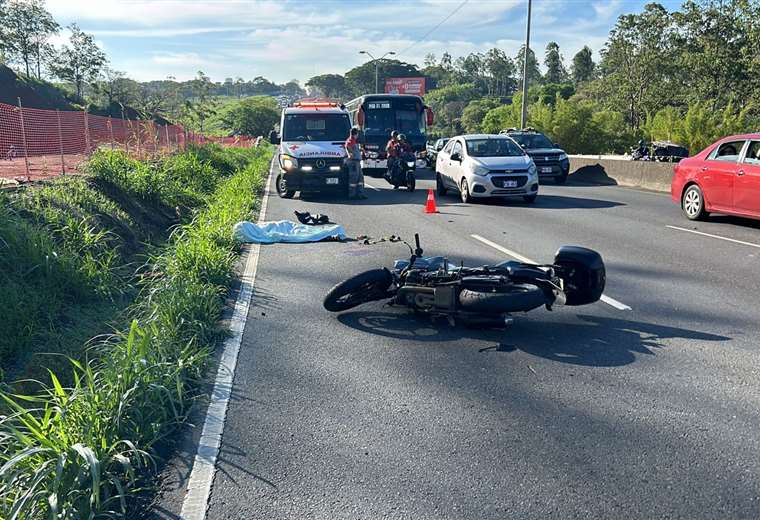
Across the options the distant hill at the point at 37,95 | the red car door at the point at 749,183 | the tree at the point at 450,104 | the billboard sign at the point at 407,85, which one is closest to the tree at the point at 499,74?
the tree at the point at 450,104

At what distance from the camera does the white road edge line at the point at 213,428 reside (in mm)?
3246

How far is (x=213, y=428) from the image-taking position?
405 cm

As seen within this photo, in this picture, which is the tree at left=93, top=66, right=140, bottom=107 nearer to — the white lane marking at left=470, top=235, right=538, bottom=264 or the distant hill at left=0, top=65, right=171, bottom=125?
the distant hill at left=0, top=65, right=171, bottom=125

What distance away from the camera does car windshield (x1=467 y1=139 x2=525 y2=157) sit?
1672 centimetres

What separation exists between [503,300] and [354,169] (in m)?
12.8

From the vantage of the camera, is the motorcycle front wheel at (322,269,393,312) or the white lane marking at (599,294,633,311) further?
the white lane marking at (599,294,633,311)

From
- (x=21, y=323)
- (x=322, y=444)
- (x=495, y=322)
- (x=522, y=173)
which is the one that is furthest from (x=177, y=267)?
(x=522, y=173)

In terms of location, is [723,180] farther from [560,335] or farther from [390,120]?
[390,120]

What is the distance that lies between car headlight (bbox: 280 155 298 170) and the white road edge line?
1078cm

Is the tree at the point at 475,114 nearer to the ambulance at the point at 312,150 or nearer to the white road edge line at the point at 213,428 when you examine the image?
the ambulance at the point at 312,150

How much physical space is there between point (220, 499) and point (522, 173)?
13.6 metres

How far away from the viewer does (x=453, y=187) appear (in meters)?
17.7

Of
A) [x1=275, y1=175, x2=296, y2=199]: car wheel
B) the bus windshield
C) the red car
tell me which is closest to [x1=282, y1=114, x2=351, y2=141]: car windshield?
[x1=275, y1=175, x2=296, y2=199]: car wheel

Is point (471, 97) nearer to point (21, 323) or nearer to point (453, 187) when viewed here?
point (453, 187)
